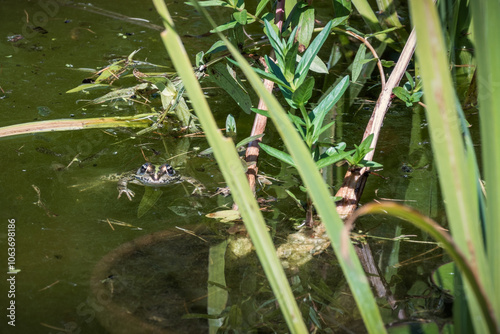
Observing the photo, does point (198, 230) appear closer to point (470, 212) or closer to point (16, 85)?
point (470, 212)

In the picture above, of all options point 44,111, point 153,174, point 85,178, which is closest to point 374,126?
point 153,174

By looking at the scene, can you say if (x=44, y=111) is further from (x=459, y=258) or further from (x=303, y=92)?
(x=459, y=258)

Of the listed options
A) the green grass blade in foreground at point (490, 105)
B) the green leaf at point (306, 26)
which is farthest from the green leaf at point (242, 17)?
the green grass blade in foreground at point (490, 105)

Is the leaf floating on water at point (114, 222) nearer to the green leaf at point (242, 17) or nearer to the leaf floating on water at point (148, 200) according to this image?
the leaf floating on water at point (148, 200)

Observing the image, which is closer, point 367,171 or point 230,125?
point 367,171

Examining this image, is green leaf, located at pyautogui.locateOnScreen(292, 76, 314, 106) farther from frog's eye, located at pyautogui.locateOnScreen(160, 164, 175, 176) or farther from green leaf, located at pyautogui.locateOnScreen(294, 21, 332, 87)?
frog's eye, located at pyautogui.locateOnScreen(160, 164, 175, 176)
